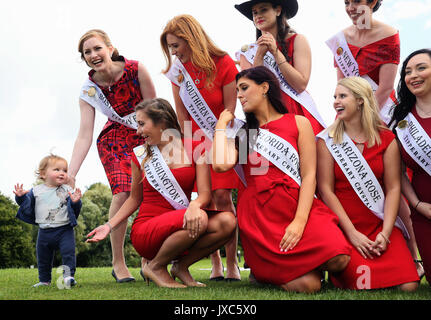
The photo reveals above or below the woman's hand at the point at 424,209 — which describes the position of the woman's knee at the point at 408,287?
below

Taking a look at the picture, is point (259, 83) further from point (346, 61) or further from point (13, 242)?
point (13, 242)

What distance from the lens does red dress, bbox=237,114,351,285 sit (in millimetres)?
3850

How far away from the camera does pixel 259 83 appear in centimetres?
437

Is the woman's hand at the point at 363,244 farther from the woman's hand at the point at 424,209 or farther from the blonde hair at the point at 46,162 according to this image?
the blonde hair at the point at 46,162

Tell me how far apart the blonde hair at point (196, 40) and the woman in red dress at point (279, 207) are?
2.40 feet

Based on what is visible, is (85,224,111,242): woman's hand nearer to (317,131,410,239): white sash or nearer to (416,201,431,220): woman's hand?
(317,131,410,239): white sash

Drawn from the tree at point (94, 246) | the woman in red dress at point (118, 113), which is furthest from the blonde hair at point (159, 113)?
the tree at point (94, 246)

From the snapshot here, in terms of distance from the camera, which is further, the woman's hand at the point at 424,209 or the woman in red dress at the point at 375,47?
the woman in red dress at the point at 375,47

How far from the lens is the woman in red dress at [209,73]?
4.94 metres

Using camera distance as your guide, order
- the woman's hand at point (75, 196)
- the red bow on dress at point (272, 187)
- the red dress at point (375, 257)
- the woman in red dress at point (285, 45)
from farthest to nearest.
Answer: the woman's hand at point (75, 196)
the woman in red dress at point (285, 45)
the red bow on dress at point (272, 187)
the red dress at point (375, 257)

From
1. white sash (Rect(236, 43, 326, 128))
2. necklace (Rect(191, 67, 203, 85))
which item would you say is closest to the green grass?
white sash (Rect(236, 43, 326, 128))
